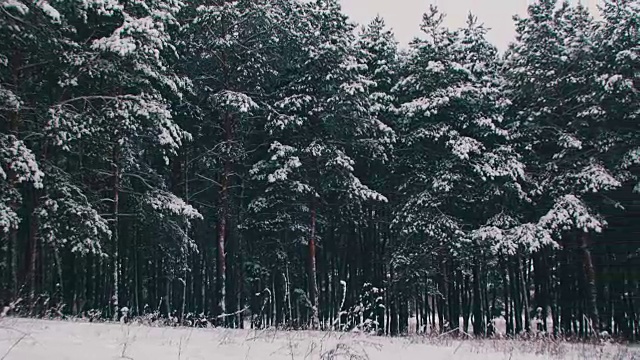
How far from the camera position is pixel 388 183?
23.0 metres

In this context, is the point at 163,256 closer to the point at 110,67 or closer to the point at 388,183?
the point at 110,67

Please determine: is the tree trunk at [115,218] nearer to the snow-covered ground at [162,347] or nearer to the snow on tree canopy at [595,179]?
the snow-covered ground at [162,347]

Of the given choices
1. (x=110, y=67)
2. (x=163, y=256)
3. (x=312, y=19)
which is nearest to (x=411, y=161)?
(x=312, y=19)

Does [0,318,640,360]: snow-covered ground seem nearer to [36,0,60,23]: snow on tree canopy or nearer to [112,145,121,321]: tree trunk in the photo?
[36,0,60,23]: snow on tree canopy

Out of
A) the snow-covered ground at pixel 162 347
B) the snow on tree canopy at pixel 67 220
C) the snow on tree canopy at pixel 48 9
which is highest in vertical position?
the snow on tree canopy at pixel 48 9

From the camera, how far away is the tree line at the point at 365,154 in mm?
17594

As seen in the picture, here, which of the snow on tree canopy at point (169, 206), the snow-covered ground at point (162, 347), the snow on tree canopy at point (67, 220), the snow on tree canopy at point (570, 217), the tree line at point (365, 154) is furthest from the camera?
the snow on tree canopy at point (570, 217)

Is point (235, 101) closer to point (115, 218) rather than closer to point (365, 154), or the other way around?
point (115, 218)

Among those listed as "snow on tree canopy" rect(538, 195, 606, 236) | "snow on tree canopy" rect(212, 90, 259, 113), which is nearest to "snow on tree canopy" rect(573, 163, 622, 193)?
"snow on tree canopy" rect(538, 195, 606, 236)

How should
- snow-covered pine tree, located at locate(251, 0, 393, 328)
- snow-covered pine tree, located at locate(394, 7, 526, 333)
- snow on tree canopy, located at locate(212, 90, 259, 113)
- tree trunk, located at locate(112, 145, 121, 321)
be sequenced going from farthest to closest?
1. snow-covered pine tree, located at locate(394, 7, 526, 333)
2. snow-covered pine tree, located at locate(251, 0, 393, 328)
3. snow on tree canopy, located at locate(212, 90, 259, 113)
4. tree trunk, located at locate(112, 145, 121, 321)

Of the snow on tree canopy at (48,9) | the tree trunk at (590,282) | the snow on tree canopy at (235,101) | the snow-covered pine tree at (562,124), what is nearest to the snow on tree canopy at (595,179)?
the snow-covered pine tree at (562,124)

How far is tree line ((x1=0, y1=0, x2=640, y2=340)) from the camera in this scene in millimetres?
17594

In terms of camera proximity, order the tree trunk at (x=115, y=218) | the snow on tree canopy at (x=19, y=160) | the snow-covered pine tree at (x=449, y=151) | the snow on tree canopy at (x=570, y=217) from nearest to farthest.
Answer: the snow on tree canopy at (x=19, y=160)
the tree trunk at (x=115, y=218)
the snow on tree canopy at (x=570, y=217)
the snow-covered pine tree at (x=449, y=151)

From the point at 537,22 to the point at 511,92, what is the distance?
2910 millimetres
